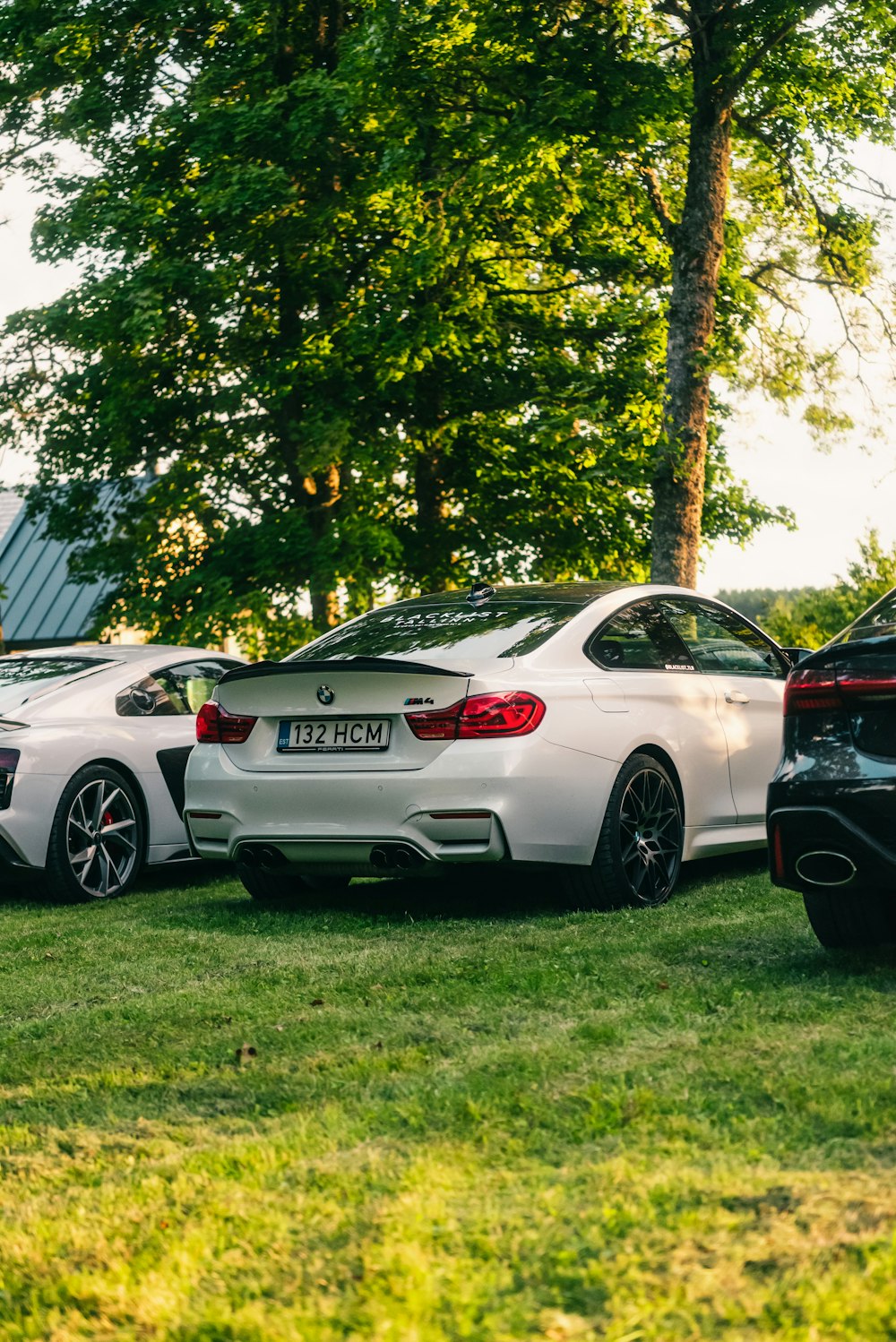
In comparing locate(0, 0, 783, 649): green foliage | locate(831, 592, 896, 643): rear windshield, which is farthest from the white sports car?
locate(0, 0, 783, 649): green foliage

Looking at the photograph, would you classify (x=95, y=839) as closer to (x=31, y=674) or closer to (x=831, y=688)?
(x=31, y=674)

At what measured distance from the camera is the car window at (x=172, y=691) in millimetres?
9250

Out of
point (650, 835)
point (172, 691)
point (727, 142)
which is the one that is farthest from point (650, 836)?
point (727, 142)

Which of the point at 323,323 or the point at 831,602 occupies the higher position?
the point at 323,323

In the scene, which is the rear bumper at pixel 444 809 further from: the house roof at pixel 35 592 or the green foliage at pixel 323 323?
the house roof at pixel 35 592

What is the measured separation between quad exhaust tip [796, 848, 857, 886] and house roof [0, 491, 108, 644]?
44894 millimetres

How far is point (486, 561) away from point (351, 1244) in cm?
2135

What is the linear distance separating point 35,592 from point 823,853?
4916 centimetres

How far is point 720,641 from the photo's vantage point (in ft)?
27.4

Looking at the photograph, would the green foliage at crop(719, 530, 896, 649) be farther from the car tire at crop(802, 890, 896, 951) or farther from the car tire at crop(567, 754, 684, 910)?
the car tire at crop(802, 890, 896, 951)

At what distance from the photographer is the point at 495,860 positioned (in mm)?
6555

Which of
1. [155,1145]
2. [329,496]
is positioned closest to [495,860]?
[155,1145]

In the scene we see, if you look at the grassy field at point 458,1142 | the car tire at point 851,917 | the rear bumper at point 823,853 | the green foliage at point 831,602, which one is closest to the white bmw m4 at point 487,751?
the grassy field at point 458,1142

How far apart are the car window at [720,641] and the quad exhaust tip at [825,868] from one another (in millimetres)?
3036
